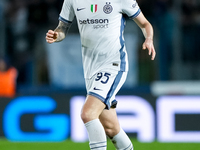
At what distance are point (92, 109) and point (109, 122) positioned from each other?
0.31 m

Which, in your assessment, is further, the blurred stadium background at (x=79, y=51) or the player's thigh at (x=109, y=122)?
the blurred stadium background at (x=79, y=51)

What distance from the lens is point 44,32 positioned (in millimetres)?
9773

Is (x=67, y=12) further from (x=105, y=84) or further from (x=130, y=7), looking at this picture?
(x=105, y=84)

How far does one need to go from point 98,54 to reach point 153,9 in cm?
522

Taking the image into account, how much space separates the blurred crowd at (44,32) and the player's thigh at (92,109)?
16.9 feet

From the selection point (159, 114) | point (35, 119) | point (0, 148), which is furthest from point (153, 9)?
point (0, 148)

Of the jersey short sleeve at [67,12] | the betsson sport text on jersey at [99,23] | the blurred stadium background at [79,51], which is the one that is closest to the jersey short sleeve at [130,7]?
the betsson sport text on jersey at [99,23]

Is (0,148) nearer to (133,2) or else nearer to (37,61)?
(37,61)

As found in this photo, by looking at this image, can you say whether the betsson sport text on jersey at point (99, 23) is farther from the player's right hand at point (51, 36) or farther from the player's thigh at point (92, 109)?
the player's thigh at point (92, 109)

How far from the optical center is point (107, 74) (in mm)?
4680

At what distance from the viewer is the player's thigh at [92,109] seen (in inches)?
175

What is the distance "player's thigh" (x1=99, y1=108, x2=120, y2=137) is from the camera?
4.71 metres

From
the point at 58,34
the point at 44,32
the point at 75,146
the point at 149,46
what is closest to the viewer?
the point at 149,46

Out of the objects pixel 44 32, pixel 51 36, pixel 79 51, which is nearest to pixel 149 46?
pixel 51 36
